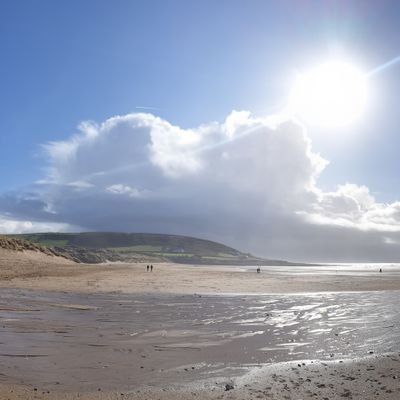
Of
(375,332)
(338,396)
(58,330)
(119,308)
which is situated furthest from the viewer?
(119,308)

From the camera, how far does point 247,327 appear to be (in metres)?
15.2

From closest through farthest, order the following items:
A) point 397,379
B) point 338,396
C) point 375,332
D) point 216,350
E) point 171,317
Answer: point 338,396
point 397,379
point 216,350
point 375,332
point 171,317

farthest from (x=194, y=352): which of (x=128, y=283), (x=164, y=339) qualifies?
(x=128, y=283)

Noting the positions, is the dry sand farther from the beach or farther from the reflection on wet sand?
the beach

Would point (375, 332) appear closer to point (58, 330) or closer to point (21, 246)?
point (58, 330)

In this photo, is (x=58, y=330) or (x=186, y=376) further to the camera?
(x=58, y=330)

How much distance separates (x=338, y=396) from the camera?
25.0 ft

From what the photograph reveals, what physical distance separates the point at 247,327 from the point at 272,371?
19.4 ft

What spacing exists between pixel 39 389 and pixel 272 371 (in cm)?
472

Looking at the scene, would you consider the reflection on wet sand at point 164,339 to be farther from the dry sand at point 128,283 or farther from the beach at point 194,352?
the dry sand at point 128,283

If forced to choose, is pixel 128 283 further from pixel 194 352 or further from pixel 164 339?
pixel 194 352

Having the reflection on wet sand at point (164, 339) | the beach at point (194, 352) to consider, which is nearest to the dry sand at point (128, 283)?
the reflection on wet sand at point (164, 339)

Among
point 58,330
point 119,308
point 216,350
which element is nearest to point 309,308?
point 119,308

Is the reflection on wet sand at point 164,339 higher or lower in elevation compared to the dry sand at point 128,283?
higher
